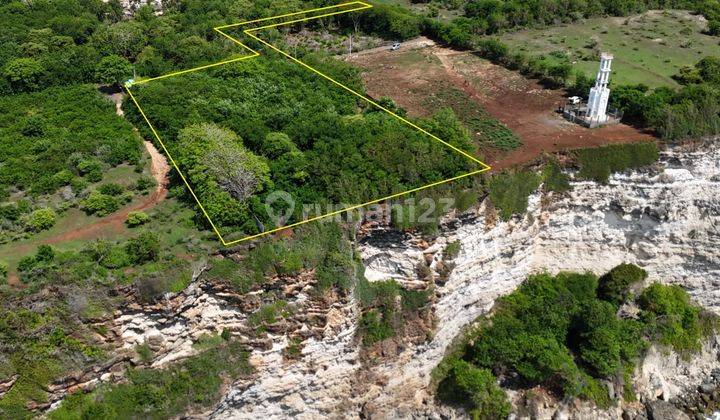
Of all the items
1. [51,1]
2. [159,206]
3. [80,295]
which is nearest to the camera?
[80,295]

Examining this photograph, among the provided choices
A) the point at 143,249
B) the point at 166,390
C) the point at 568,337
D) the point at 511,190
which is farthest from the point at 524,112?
the point at 166,390

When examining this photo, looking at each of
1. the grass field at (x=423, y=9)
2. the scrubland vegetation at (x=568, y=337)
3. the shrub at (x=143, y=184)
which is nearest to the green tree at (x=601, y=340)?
the scrubland vegetation at (x=568, y=337)

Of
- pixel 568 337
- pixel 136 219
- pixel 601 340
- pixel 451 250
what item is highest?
pixel 136 219

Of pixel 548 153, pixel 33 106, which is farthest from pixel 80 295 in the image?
pixel 548 153

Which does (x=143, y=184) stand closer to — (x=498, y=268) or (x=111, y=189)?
(x=111, y=189)

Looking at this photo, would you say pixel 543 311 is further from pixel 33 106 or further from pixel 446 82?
pixel 33 106
